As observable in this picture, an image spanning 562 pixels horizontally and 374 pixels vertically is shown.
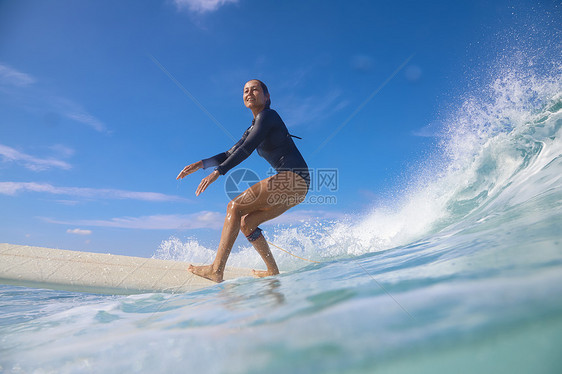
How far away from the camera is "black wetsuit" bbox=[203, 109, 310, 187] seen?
277cm

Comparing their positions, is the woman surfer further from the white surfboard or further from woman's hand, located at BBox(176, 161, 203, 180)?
the white surfboard

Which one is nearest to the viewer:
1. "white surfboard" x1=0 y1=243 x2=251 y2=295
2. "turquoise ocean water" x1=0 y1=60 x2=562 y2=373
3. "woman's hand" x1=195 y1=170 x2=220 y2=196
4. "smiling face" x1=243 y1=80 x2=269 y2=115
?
"turquoise ocean water" x1=0 y1=60 x2=562 y2=373

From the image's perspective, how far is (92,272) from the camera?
13.1 feet

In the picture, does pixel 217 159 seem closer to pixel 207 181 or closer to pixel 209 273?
pixel 207 181

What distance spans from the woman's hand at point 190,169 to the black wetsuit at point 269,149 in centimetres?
5

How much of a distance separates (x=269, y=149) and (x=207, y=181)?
0.64m

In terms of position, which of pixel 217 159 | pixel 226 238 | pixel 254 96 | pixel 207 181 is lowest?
pixel 226 238

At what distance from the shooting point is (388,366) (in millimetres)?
785

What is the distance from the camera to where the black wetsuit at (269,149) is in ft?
9.09

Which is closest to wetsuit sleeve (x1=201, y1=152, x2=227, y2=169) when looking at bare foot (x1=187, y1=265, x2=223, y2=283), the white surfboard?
bare foot (x1=187, y1=265, x2=223, y2=283)

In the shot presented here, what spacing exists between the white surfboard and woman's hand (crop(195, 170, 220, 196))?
121cm

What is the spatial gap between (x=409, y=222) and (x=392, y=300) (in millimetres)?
4419

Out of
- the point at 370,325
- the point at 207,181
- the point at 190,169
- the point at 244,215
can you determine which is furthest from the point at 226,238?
the point at 370,325

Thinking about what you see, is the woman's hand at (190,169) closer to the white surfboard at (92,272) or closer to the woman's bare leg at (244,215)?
the woman's bare leg at (244,215)
